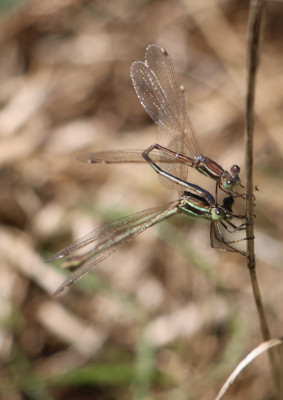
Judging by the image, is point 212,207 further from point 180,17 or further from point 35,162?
point 180,17

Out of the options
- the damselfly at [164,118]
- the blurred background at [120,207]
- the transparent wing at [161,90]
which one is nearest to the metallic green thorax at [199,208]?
the damselfly at [164,118]

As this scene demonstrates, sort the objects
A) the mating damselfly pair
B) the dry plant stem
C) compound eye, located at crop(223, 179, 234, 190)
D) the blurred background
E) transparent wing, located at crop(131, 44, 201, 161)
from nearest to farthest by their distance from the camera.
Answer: the dry plant stem, compound eye, located at crop(223, 179, 234, 190), the mating damselfly pair, transparent wing, located at crop(131, 44, 201, 161), the blurred background

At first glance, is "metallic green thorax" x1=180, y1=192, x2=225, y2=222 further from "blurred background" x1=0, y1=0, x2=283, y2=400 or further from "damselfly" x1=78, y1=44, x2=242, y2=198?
"blurred background" x1=0, y1=0, x2=283, y2=400

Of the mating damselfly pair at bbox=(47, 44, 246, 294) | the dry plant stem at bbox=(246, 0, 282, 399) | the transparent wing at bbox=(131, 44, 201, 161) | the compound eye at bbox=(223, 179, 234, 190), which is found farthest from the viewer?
the transparent wing at bbox=(131, 44, 201, 161)

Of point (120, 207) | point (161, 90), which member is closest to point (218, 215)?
point (161, 90)

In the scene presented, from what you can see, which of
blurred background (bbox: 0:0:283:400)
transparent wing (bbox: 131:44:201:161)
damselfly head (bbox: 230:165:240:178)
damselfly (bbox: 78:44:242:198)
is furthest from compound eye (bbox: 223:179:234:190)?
blurred background (bbox: 0:0:283:400)

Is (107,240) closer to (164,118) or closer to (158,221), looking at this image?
(158,221)

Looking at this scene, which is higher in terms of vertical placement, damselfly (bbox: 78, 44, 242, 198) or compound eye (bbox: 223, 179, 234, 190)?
damselfly (bbox: 78, 44, 242, 198)
